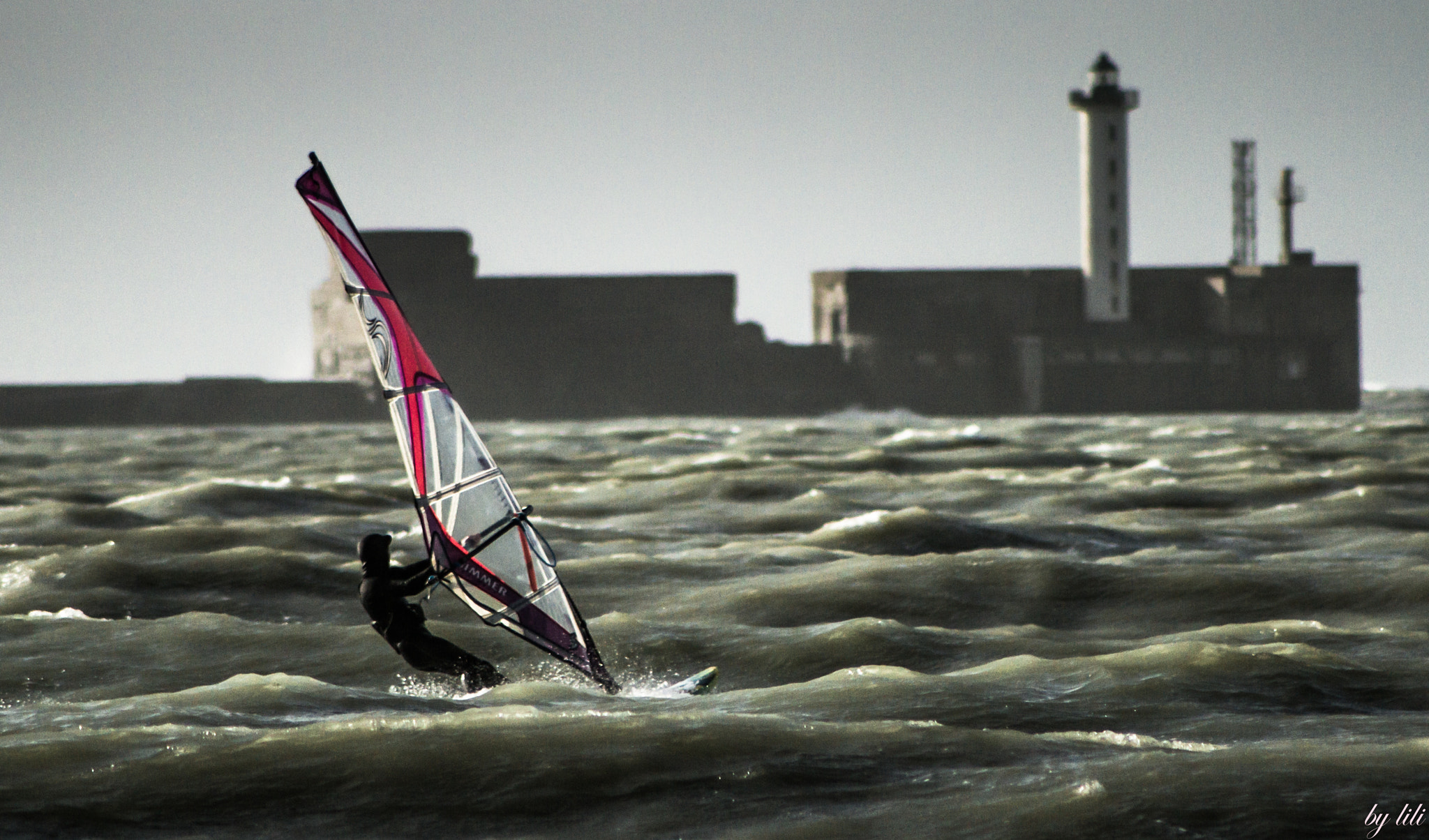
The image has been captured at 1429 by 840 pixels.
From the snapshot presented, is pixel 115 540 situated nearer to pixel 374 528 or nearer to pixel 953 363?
pixel 374 528

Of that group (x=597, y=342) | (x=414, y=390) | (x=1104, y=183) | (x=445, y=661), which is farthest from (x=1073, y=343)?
(x=445, y=661)

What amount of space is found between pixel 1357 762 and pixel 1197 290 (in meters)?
66.1

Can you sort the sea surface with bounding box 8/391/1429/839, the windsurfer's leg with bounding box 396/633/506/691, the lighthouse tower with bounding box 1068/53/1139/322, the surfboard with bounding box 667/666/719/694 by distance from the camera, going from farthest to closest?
the lighthouse tower with bounding box 1068/53/1139/322 < the surfboard with bounding box 667/666/719/694 < the windsurfer's leg with bounding box 396/633/506/691 < the sea surface with bounding box 8/391/1429/839

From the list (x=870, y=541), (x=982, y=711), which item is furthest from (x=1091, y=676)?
(x=870, y=541)

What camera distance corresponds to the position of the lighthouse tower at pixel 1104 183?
218ft

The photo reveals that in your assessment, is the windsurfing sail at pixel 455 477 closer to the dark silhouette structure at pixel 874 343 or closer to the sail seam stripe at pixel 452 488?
the sail seam stripe at pixel 452 488

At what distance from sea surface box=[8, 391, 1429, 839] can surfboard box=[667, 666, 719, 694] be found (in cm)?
14

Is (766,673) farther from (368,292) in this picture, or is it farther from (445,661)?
(368,292)

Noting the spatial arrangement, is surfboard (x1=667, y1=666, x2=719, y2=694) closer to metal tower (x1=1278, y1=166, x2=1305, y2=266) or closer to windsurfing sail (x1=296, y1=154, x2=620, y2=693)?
windsurfing sail (x1=296, y1=154, x2=620, y2=693)

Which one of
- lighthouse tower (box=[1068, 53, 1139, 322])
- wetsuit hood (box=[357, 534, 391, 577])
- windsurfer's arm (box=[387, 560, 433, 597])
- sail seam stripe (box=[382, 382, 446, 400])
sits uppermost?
lighthouse tower (box=[1068, 53, 1139, 322])

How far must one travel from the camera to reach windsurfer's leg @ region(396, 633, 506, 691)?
894cm

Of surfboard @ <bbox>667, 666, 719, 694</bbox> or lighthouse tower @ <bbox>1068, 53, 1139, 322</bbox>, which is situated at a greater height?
lighthouse tower @ <bbox>1068, 53, 1139, 322</bbox>
